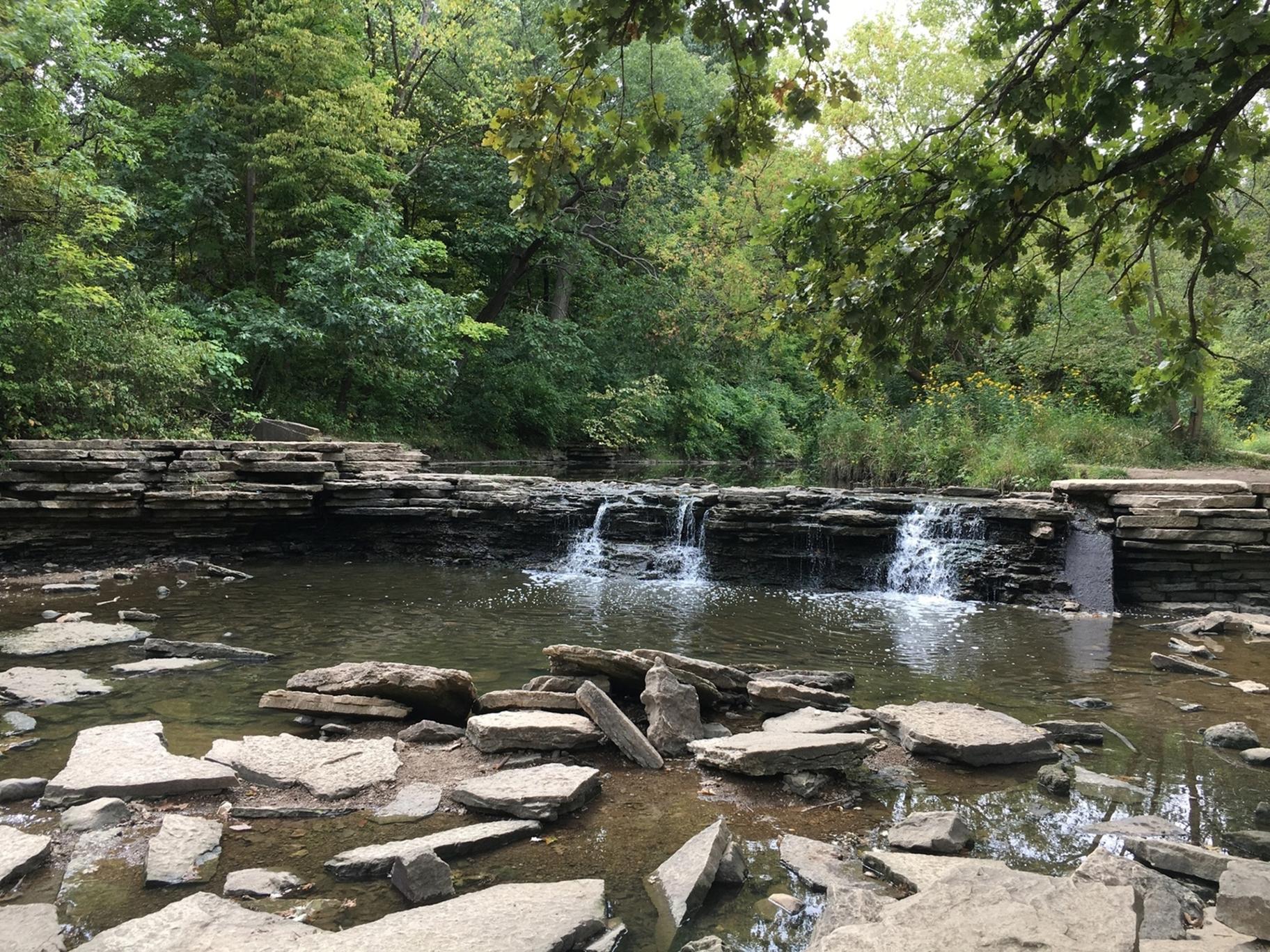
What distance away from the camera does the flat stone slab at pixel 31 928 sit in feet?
7.40

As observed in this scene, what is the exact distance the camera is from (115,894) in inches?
105

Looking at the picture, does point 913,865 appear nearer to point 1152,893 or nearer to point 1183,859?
point 1152,893

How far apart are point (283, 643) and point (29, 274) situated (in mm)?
6987

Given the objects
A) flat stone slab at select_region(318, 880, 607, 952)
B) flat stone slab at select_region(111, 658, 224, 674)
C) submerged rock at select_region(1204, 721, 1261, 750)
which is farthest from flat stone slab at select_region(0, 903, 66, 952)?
submerged rock at select_region(1204, 721, 1261, 750)

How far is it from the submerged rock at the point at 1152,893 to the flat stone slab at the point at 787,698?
1.93 meters

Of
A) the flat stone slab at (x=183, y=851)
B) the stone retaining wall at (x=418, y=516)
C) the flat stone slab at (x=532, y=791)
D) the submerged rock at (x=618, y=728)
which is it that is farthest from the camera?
the stone retaining wall at (x=418, y=516)

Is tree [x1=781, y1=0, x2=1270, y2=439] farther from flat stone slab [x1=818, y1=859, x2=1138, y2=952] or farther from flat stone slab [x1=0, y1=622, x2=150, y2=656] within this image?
flat stone slab [x1=0, y1=622, x2=150, y2=656]

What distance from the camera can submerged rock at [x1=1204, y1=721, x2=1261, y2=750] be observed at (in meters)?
4.32

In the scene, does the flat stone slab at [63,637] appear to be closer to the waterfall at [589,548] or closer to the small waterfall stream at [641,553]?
the small waterfall stream at [641,553]

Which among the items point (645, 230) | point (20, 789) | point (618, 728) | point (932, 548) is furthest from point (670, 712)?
point (645, 230)

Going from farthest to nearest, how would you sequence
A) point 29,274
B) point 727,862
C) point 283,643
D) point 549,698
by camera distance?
point 29,274 < point 283,643 < point 549,698 < point 727,862

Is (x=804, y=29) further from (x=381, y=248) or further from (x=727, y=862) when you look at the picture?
(x=381, y=248)

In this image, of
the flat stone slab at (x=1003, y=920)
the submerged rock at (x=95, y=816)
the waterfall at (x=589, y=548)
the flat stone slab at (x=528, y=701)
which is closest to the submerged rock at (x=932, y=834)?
the flat stone slab at (x=1003, y=920)

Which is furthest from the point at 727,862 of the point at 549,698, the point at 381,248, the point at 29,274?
the point at 381,248
